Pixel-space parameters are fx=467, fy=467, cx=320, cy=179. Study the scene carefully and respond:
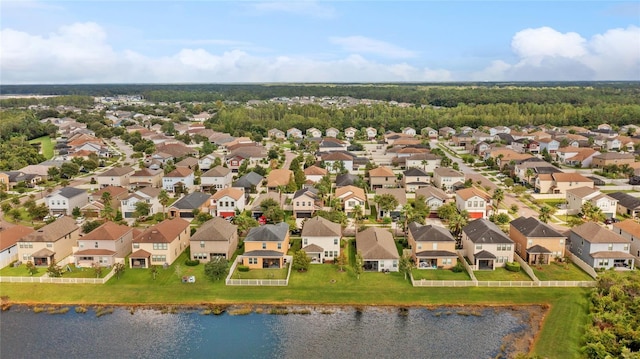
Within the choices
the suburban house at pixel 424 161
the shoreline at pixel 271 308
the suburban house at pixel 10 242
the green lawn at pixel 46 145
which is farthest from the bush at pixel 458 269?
the green lawn at pixel 46 145

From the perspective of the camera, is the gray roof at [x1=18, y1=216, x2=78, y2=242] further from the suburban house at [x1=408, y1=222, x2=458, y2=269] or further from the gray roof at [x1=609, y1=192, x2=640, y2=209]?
the gray roof at [x1=609, y1=192, x2=640, y2=209]

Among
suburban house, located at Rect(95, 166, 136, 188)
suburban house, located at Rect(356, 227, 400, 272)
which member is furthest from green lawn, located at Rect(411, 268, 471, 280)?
suburban house, located at Rect(95, 166, 136, 188)

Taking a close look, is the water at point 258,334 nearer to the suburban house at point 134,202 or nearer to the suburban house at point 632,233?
the suburban house at point 632,233

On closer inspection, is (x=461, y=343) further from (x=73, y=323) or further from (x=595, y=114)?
(x=595, y=114)

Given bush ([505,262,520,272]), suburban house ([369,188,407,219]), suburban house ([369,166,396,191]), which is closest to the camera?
bush ([505,262,520,272])

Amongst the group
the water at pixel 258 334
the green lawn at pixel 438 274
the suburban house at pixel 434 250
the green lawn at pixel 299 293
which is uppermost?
the suburban house at pixel 434 250
